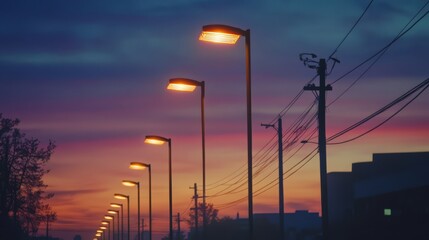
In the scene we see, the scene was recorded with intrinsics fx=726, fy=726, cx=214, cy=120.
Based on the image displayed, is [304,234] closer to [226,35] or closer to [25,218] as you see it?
[25,218]

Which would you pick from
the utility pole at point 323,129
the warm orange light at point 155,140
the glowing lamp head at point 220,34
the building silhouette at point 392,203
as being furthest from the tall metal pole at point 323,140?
→ the building silhouette at point 392,203

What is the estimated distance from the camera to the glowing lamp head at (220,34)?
63.0 feet

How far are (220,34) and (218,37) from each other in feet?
0.42

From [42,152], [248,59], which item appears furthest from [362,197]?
[248,59]

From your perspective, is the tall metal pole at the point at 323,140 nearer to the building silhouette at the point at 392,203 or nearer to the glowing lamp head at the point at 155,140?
the glowing lamp head at the point at 155,140

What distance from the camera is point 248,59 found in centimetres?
2055

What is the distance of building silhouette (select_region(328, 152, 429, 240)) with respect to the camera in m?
54.8

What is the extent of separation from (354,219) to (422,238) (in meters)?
14.4

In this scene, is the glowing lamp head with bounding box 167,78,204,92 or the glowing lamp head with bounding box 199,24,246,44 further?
the glowing lamp head with bounding box 167,78,204,92

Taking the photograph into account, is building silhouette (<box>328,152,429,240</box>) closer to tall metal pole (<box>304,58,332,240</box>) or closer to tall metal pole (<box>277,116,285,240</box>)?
tall metal pole (<box>277,116,285,240</box>)

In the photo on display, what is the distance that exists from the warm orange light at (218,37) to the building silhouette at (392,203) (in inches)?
1397

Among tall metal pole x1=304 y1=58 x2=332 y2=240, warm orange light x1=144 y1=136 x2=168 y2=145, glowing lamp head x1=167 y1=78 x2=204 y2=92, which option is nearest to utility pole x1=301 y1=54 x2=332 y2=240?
tall metal pole x1=304 y1=58 x2=332 y2=240

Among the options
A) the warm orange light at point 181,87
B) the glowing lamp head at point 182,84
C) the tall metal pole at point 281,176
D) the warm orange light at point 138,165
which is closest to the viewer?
the glowing lamp head at point 182,84

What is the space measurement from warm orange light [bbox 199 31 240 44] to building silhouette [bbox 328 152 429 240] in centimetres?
3548
